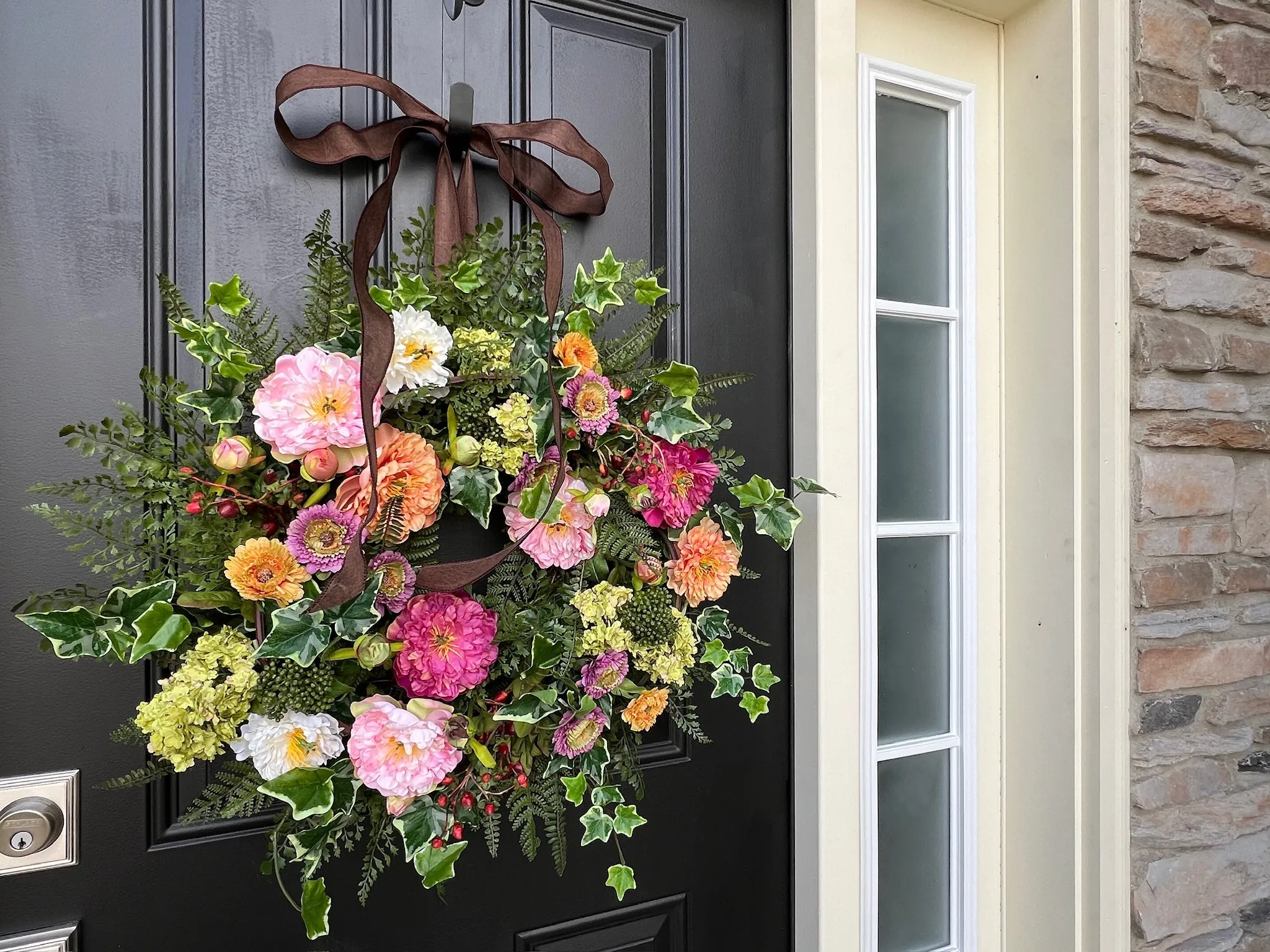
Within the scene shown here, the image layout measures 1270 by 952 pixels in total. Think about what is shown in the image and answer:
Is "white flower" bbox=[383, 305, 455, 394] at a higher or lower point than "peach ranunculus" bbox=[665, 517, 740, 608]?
higher

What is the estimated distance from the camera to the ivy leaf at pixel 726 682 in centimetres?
81

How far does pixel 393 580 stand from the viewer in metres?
0.65

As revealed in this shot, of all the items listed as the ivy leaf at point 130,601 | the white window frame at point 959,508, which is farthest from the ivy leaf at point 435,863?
the white window frame at point 959,508

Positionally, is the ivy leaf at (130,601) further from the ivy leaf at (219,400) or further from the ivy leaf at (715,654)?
the ivy leaf at (715,654)

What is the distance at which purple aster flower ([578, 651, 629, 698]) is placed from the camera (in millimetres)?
706

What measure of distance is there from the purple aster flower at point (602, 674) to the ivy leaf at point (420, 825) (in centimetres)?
18

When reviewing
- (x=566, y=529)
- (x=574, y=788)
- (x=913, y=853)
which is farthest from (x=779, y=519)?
(x=913, y=853)

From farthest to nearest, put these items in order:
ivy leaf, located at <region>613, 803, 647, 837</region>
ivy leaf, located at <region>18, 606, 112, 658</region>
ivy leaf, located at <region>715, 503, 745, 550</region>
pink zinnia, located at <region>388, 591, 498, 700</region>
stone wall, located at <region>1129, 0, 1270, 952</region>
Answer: stone wall, located at <region>1129, 0, 1270, 952</region>
ivy leaf, located at <region>715, 503, 745, 550</region>
ivy leaf, located at <region>613, 803, 647, 837</region>
pink zinnia, located at <region>388, 591, 498, 700</region>
ivy leaf, located at <region>18, 606, 112, 658</region>

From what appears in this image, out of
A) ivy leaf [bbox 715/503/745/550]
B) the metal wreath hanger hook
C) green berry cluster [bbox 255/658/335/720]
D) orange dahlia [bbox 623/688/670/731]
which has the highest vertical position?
the metal wreath hanger hook

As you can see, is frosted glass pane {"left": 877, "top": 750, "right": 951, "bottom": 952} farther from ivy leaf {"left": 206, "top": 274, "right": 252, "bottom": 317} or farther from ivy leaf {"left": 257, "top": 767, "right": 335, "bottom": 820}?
ivy leaf {"left": 206, "top": 274, "right": 252, "bottom": 317}

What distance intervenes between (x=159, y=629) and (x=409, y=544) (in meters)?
0.21

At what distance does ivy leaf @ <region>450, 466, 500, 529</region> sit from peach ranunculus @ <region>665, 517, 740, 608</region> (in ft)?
0.63

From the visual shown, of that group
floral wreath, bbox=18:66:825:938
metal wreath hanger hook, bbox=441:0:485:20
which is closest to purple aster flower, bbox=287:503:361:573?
floral wreath, bbox=18:66:825:938

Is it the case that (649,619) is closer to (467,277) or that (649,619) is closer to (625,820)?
(625,820)
